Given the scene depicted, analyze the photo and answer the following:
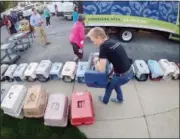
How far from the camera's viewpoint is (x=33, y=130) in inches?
190

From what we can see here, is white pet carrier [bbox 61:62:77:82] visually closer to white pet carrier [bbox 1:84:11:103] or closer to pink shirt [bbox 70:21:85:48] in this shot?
pink shirt [bbox 70:21:85:48]

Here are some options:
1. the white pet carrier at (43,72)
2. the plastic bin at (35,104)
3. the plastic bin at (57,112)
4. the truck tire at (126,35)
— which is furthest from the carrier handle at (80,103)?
the truck tire at (126,35)

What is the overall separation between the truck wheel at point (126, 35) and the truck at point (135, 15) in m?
0.13

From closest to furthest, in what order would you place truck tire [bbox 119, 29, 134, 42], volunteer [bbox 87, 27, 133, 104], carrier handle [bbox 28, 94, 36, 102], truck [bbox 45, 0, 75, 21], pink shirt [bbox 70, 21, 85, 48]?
volunteer [bbox 87, 27, 133, 104] < carrier handle [bbox 28, 94, 36, 102] < pink shirt [bbox 70, 21, 85, 48] < truck tire [bbox 119, 29, 134, 42] < truck [bbox 45, 0, 75, 21]

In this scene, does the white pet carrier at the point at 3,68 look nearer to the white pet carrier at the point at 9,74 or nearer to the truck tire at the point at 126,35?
the white pet carrier at the point at 9,74

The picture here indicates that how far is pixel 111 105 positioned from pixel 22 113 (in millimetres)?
2098

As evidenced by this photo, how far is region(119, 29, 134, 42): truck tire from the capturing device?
8.41 meters

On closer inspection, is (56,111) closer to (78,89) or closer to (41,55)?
(78,89)

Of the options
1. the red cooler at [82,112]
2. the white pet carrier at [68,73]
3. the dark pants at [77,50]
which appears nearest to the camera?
the red cooler at [82,112]

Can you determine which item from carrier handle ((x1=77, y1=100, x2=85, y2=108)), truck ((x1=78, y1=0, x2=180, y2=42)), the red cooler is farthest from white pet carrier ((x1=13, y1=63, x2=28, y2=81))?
truck ((x1=78, y1=0, x2=180, y2=42))

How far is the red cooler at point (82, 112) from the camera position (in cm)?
463

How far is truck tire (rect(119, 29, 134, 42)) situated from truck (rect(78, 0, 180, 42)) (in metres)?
0.13

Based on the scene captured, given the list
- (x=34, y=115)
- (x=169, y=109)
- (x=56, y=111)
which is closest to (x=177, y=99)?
(x=169, y=109)

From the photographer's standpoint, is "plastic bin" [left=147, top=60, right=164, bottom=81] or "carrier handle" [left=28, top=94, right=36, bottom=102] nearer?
"carrier handle" [left=28, top=94, right=36, bottom=102]
